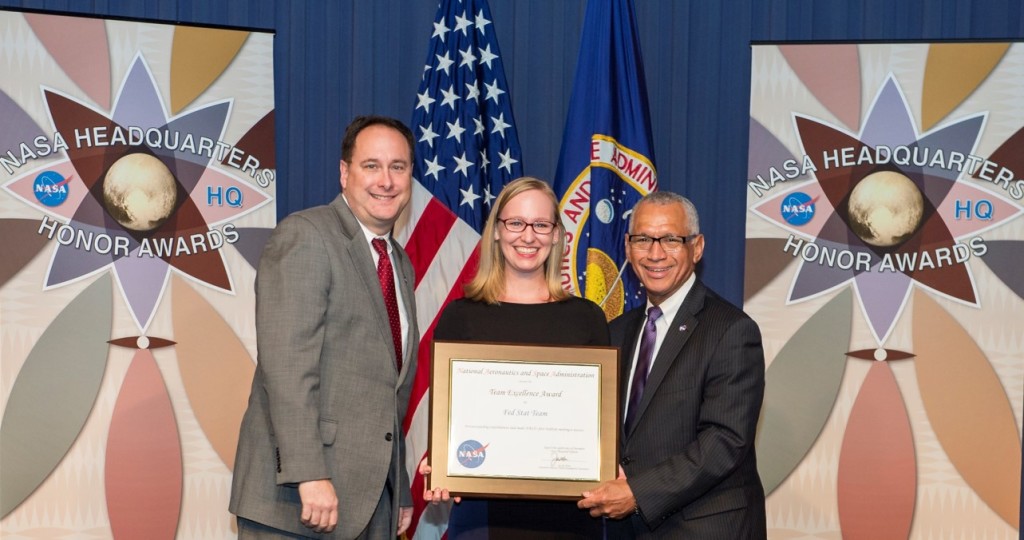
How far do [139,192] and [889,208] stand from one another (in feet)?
11.0

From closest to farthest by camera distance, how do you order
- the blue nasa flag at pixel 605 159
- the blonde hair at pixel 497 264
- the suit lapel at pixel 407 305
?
the suit lapel at pixel 407 305 → the blonde hair at pixel 497 264 → the blue nasa flag at pixel 605 159

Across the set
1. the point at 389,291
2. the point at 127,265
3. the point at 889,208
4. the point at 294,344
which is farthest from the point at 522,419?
the point at 889,208

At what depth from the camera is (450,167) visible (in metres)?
4.28

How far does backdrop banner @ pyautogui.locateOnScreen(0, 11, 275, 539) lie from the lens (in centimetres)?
404

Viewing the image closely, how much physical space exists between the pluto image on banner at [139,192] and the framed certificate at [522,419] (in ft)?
7.00

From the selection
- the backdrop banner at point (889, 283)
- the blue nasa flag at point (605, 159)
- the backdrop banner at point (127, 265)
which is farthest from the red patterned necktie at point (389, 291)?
the backdrop banner at point (889, 283)

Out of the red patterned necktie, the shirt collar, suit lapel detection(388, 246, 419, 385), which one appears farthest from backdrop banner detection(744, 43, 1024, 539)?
the red patterned necktie

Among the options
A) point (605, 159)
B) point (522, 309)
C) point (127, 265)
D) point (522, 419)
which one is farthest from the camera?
point (605, 159)

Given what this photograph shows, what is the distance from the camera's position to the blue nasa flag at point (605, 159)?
4.22m

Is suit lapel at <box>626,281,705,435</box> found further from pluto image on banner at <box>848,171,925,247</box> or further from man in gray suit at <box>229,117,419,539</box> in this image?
pluto image on banner at <box>848,171,925,247</box>

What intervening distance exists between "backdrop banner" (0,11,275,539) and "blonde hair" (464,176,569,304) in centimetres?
176

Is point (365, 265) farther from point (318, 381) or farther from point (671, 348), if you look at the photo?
point (671, 348)

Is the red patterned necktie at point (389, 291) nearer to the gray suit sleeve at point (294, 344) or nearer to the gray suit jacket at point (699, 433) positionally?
the gray suit sleeve at point (294, 344)

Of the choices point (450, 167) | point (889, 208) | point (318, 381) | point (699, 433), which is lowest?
point (699, 433)
